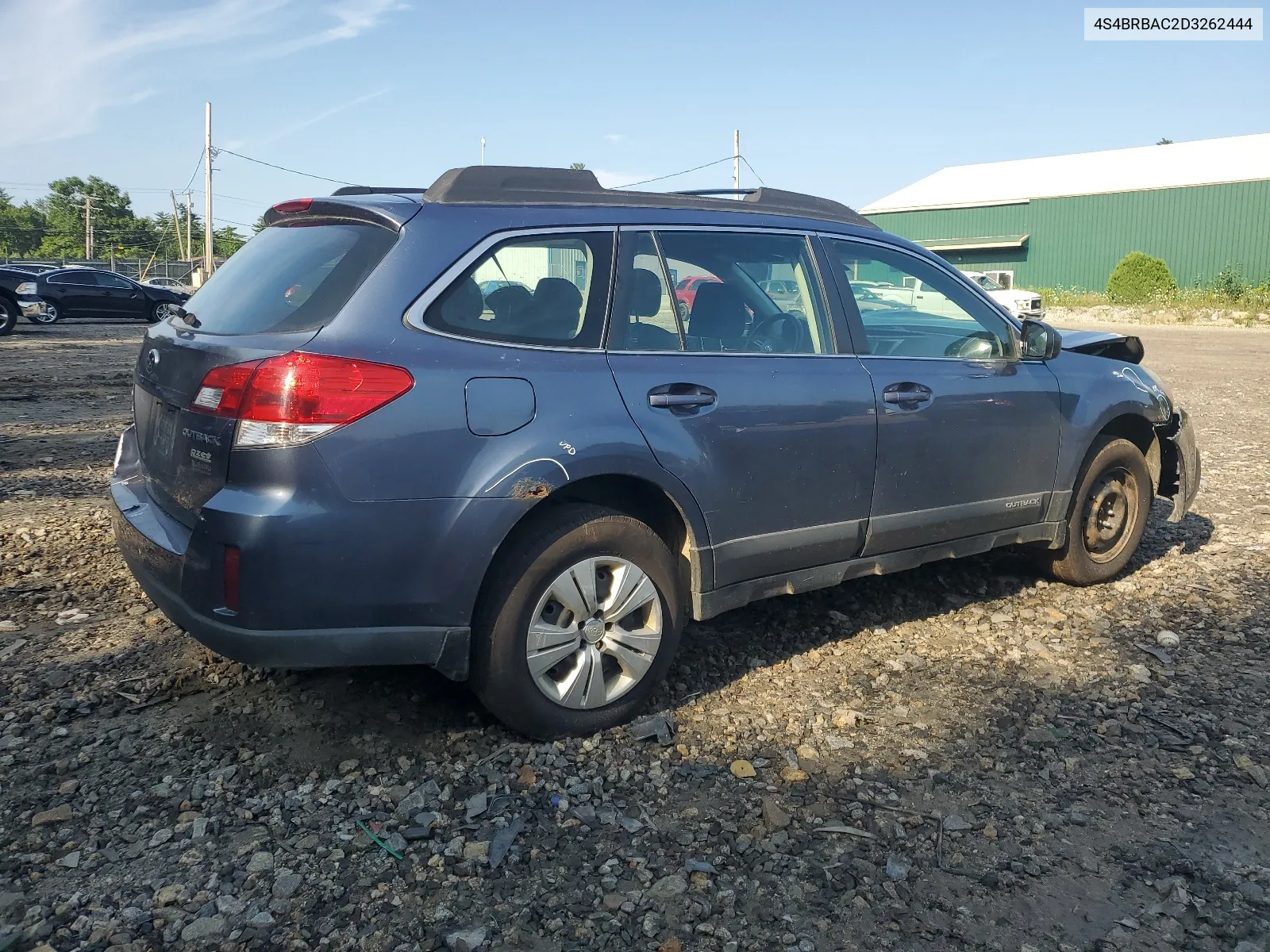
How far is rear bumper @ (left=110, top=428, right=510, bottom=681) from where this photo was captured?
301 centimetres

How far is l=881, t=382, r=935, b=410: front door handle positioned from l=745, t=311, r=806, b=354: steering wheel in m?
0.41

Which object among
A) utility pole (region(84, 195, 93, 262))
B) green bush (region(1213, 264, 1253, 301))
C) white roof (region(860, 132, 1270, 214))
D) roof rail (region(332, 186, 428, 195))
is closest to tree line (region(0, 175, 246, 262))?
utility pole (region(84, 195, 93, 262))

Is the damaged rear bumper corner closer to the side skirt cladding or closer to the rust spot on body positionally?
the side skirt cladding

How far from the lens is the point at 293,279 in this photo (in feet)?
11.2

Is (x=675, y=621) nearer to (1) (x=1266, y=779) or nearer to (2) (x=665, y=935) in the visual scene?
(2) (x=665, y=935)

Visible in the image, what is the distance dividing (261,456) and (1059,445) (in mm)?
3550

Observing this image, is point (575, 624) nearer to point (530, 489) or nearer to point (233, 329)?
point (530, 489)

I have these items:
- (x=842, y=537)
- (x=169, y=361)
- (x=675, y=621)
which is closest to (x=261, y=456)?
(x=169, y=361)

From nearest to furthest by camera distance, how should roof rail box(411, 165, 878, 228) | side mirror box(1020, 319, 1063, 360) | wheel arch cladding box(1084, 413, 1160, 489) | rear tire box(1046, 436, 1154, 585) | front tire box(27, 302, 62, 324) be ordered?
1. roof rail box(411, 165, 878, 228)
2. side mirror box(1020, 319, 1063, 360)
3. rear tire box(1046, 436, 1154, 585)
4. wheel arch cladding box(1084, 413, 1160, 489)
5. front tire box(27, 302, 62, 324)

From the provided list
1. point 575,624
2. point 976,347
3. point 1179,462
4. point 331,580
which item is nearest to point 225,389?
point 331,580

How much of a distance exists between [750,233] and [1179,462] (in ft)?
9.80

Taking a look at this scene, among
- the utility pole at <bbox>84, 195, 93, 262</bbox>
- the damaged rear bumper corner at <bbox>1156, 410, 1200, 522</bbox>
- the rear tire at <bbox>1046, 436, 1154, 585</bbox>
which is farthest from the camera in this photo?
the utility pole at <bbox>84, 195, 93, 262</bbox>

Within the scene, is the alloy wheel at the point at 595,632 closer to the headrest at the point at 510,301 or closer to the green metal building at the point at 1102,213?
the headrest at the point at 510,301

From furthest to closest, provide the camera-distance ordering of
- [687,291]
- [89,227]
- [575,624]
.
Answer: [89,227] < [687,291] < [575,624]
